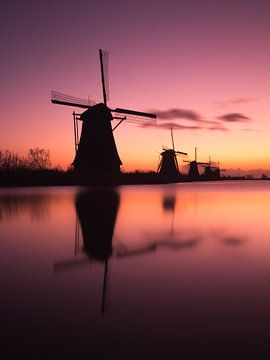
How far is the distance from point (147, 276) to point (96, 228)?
5190 millimetres

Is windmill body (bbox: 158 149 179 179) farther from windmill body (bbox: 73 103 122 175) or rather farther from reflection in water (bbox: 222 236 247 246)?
reflection in water (bbox: 222 236 247 246)

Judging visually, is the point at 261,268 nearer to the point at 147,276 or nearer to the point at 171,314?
the point at 147,276

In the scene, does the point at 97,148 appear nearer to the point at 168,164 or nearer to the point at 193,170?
the point at 168,164

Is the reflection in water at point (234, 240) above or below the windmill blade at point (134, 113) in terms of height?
below

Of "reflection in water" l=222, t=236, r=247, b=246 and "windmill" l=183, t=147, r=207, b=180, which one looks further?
"windmill" l=183, t=147, r=207, b=180

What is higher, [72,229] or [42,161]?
[42,161]

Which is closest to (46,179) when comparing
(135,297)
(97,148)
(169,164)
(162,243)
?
(97,148)

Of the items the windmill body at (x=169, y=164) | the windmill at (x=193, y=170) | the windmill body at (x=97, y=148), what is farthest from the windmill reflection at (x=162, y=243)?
the windmill at (x=193, y=170)

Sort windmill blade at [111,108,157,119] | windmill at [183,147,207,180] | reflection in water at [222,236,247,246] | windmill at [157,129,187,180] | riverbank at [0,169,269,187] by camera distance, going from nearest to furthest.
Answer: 1. reflection in water at [222,236,247,246]
2. windmill blade at [111,108,157,119]
3. riverbank at [0,169,269,187]
4. windmill at [157,129,187,180]
5. windmill at [183,147,207,180]

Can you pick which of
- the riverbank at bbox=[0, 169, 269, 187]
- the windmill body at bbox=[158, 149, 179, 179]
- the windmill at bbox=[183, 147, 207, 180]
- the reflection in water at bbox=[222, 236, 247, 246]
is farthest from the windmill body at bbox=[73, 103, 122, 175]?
the windmill at bbox=[183, 147, 207, 180]

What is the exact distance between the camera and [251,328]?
2.83 meters

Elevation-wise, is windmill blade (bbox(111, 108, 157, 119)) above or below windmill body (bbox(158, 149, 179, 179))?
above

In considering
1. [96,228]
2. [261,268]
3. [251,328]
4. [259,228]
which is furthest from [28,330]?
[259,228]

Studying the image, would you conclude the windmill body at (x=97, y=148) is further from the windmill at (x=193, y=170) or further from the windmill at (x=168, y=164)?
the windmill at (x=193, y=170)
